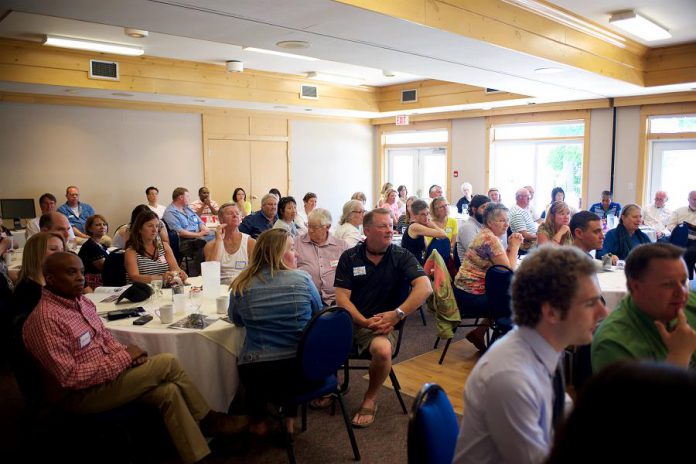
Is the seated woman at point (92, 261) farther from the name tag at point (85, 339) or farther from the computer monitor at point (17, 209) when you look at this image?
the computer monitor at point (17, 209)

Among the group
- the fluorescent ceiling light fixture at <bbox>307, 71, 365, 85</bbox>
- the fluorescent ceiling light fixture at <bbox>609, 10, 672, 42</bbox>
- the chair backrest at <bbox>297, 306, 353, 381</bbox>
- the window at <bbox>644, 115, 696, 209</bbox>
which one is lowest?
the chair backrest at <bbox>297, 306, 353, 381</bbox>

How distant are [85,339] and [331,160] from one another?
403 inches

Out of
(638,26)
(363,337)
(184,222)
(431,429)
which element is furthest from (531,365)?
(184,222)

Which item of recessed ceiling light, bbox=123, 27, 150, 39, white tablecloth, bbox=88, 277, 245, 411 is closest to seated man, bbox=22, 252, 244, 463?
white tablecloth, bbox=88, 277, 245, 411

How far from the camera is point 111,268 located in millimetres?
4262

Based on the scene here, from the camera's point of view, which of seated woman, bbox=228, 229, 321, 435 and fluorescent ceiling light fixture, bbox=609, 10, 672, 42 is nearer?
seated woman, bbox=228, 229, 321, 435

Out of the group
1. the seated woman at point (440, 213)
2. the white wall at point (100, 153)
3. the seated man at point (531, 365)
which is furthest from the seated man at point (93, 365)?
the white wall at point (100, 153)

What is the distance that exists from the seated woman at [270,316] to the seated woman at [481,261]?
1.85 metres

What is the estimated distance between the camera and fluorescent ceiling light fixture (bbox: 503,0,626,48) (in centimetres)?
518

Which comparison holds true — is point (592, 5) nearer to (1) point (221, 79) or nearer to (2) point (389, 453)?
(2) point (389, 453)

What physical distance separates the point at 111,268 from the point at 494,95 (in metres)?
7.41

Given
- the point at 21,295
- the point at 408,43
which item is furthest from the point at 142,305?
the point at 408,43

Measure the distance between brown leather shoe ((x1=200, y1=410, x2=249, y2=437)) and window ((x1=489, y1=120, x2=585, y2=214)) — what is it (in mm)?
8449

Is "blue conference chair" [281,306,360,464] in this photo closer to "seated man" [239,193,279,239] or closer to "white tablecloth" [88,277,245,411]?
"white tablecloth" [88,277,245,411]
